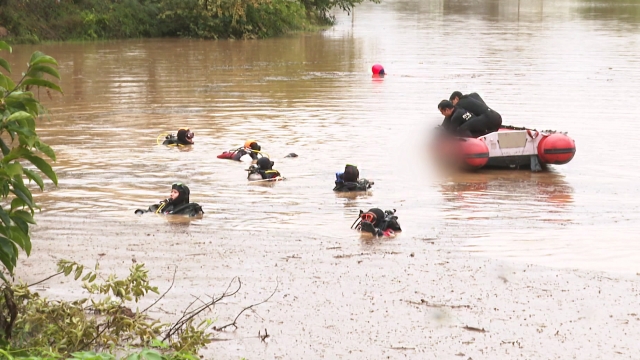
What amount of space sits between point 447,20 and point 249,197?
45.8 m

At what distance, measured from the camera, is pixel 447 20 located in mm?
56906

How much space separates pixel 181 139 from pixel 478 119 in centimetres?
487

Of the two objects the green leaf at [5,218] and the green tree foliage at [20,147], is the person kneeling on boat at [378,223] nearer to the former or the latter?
the green tree foliage at [20,147]

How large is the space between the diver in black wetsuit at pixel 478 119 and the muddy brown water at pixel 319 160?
0.72m

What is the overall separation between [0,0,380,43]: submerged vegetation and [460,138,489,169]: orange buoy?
26.4 metres

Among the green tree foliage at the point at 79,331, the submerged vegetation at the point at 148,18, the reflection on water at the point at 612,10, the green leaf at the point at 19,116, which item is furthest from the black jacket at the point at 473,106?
the reflection on water at the point at 612,10

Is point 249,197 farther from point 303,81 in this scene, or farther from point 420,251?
point 303,81

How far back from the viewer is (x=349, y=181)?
1313 centimetres

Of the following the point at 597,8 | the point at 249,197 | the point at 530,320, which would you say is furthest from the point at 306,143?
the point at 597,8

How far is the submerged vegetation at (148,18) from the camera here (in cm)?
3978

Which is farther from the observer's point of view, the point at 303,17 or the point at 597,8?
the point at 597,8

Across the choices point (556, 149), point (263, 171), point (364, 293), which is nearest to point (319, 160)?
point (263, 171)

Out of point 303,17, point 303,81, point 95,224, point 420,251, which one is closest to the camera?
point 420,251

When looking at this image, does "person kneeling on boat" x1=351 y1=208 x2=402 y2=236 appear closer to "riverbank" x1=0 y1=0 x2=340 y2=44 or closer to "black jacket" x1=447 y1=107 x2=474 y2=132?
"black jacket" x1=447 y1=107 x2=474 y2=132
